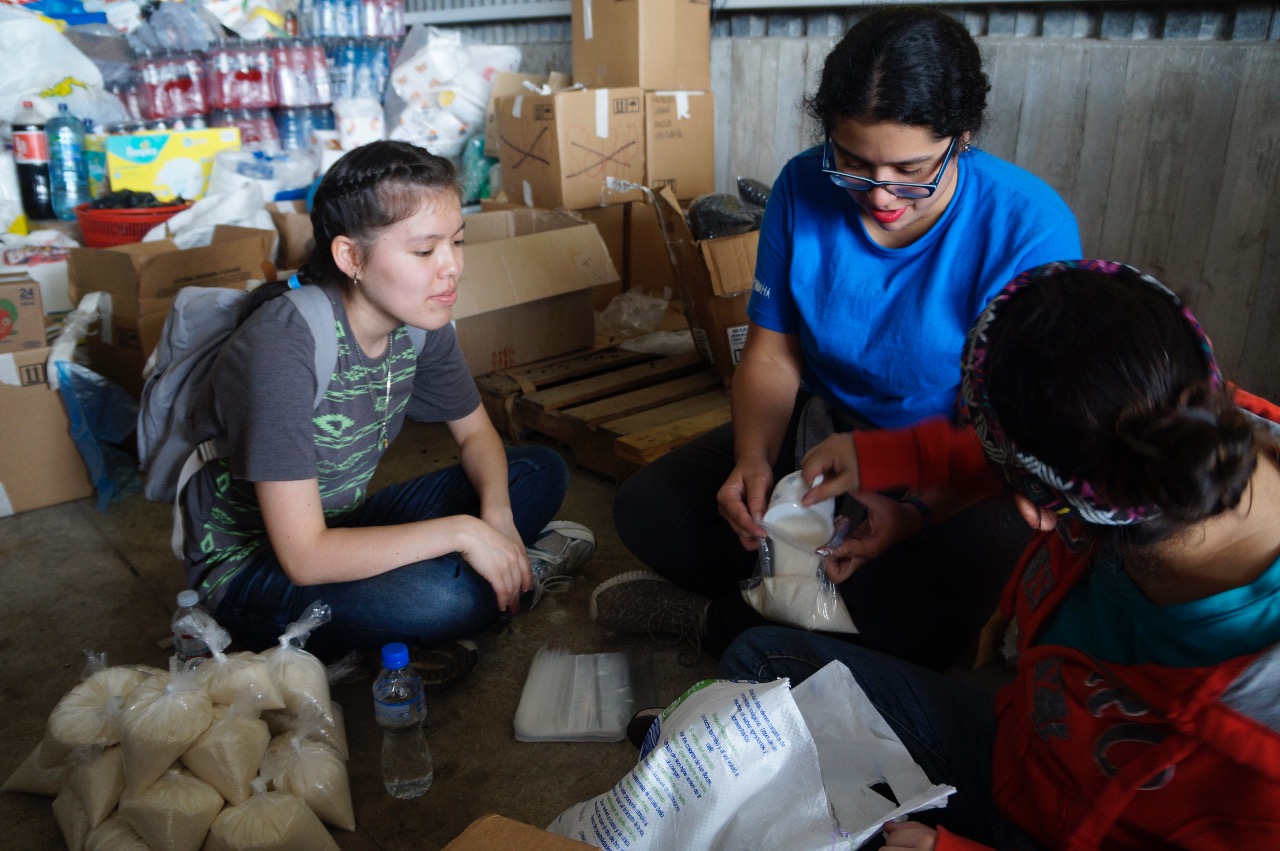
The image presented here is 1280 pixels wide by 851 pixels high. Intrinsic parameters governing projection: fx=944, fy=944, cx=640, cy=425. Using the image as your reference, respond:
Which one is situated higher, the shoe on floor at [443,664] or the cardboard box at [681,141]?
the cardboard box at [681,141]

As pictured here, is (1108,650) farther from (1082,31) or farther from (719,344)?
(1082,31)

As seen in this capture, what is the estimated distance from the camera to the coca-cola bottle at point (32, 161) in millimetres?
4078

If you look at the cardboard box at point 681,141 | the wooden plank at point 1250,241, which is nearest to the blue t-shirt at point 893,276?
the wooden plank at point 1250,241

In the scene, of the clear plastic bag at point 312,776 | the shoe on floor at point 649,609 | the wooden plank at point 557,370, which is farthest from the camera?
the wooden plank at point 557,370

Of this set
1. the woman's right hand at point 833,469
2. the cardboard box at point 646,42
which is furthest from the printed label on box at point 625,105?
the woman's right hand at point 833,469

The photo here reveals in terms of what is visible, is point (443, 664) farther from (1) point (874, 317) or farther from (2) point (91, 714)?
(1) point (874, 317)

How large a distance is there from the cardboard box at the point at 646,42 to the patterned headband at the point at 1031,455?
10.7 feet

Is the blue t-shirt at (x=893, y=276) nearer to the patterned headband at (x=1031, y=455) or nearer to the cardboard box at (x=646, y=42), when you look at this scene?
the patterned headband at (x=1031, y=455)

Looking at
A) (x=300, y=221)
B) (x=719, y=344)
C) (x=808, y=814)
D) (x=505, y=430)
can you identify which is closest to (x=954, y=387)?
(x=808, y=814)

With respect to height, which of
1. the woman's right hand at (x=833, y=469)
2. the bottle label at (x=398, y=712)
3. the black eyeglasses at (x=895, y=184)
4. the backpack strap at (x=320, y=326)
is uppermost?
the black eyeglasses at (x=895, y=184)

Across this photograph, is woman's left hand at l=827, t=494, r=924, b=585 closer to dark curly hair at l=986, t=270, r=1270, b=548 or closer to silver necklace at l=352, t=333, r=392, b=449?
dark curly hair at l=986, t=270, r=1270, b=548

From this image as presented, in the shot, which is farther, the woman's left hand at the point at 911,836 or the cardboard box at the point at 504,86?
the cardboard box at the point at 504,86

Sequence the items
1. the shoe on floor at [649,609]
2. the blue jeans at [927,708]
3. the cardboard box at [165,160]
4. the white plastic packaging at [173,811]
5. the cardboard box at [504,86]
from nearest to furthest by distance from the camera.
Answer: the blue jeans at [927,708] → the white plastic packaging at [173,811] → the shoe on floor at [649,609] → the cardboard box at [165,160] → the cardboard box at [504,86]

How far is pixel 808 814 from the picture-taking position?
3.39ft
